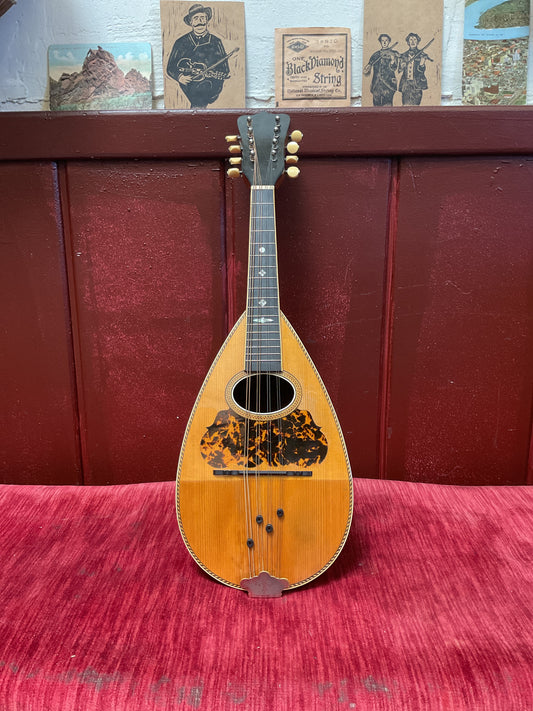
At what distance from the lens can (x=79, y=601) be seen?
752 millimetres

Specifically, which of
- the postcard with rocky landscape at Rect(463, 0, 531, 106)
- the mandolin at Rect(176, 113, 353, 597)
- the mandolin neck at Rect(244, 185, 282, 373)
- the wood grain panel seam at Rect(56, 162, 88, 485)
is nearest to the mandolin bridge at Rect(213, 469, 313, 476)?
the mandolin at Rect(176, 113, 353, 597)

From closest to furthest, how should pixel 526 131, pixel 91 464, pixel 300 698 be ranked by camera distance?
pixel 300 698, pixel 526 131, pixel 91 464

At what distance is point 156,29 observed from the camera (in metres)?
1.01

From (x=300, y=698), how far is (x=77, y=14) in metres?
1.27

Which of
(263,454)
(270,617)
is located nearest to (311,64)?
(263,454)

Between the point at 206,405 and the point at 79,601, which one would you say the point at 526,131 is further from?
the point at 79,601

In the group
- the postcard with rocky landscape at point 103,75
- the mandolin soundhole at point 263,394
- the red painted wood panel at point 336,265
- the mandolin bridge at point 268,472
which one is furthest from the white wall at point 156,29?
the mandolin bridge at point 268,472

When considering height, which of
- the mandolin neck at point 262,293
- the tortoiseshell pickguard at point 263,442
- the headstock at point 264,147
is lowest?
the tortoiseshell pickguard at point 263,442

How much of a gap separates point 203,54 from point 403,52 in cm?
41

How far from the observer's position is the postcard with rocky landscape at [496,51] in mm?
992

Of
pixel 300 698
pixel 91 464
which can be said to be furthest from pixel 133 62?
pixel 300 698

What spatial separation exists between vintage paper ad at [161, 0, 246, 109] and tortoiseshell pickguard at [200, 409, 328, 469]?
0.66 m

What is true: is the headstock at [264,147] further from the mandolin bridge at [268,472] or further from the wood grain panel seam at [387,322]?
the mandolin bridge at [268,472]

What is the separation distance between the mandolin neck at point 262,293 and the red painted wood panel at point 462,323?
35 cm
